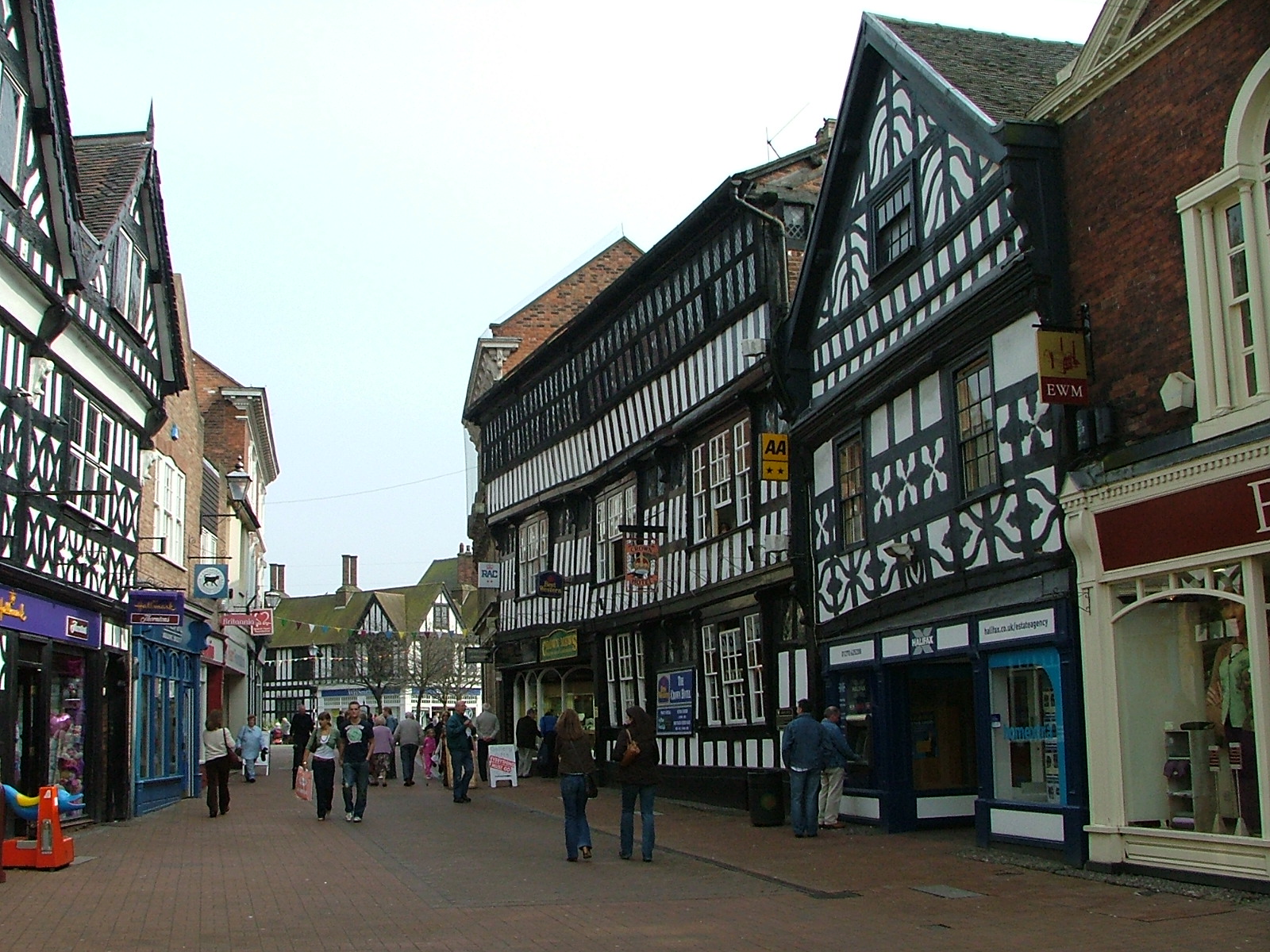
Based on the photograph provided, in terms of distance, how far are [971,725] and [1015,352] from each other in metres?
5.58

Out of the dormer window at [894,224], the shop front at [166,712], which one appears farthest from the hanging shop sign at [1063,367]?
the shop front at [166,712]

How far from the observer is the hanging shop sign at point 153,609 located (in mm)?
21859

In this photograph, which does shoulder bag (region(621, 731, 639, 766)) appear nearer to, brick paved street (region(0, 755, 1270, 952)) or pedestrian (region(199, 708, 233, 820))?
brick paved street (region(0, 755, 1270, 952))

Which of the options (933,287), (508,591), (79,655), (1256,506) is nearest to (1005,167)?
(933,287)

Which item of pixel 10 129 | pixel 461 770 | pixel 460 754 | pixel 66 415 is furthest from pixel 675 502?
pixel 10 129

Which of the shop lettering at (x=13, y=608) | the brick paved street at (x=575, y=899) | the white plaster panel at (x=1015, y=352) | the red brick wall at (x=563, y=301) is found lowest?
the brick paved street at (x=575, y=899)

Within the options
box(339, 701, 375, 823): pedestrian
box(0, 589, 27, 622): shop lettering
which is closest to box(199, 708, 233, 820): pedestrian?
box(339, 701, 375, 823): pedestrian

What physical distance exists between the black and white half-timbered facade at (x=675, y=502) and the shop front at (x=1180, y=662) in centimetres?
765

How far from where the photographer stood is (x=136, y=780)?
74.2 feet

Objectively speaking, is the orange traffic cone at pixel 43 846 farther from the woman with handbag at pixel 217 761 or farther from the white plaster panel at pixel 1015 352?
the white plaster panel at pixel 1015 352

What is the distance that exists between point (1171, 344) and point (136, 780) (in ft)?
56.4

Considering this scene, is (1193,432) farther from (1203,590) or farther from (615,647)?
(615,647)

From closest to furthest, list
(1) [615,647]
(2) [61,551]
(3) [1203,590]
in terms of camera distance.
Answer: (3) [1203,590], (2) [61,551], (1) [615,647]

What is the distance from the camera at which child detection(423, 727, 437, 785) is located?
109 ft
